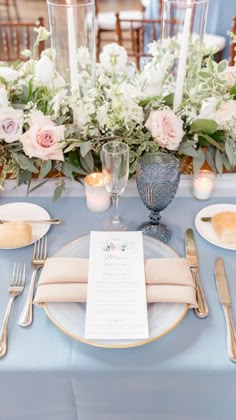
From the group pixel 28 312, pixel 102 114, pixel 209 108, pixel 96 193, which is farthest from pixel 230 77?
pixel 28 312

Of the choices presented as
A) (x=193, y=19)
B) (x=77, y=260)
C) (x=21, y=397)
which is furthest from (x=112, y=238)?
(x=193, y=19)

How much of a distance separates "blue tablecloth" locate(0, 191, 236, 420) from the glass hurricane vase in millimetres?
243

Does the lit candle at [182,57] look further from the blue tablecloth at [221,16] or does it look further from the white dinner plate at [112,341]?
the blue tablecloth at [221,16]

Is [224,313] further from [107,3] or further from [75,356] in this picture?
[107,3]

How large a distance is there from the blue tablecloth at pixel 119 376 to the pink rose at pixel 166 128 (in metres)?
0.37

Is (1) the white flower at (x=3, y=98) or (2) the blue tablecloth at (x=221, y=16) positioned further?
(2) the blue tablecloth at (x=221, y=16)

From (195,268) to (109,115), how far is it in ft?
1.38

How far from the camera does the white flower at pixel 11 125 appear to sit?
39.4 inches

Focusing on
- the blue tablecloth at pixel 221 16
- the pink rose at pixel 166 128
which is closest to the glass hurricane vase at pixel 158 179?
the pink rose at pixel 166 128

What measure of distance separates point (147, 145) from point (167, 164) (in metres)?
0.09

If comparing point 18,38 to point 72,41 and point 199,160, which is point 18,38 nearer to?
point 72,41

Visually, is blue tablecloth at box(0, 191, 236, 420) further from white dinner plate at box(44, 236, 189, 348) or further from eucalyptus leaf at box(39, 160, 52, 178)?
eucalyptus leaf at box(39, 160, 52, 178)

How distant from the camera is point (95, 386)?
756mm

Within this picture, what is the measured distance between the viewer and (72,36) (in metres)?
0.98
